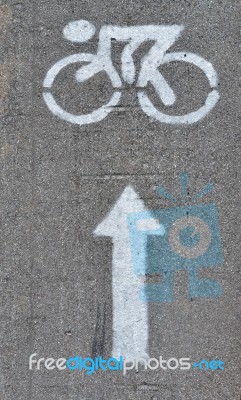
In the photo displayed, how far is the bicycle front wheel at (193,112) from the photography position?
269 cm

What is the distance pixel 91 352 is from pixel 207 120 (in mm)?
1445

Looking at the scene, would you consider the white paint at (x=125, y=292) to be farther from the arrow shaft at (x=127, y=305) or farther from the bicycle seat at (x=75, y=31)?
the bicycle seat at (x=75, y=31)

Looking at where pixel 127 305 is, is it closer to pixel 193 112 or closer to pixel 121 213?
pixel 121 213

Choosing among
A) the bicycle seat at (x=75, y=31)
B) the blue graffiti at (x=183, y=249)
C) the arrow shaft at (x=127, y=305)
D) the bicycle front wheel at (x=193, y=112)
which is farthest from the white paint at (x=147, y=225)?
the bicycle seat at (x=75, y=31)

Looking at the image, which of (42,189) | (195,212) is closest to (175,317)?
(195,212)

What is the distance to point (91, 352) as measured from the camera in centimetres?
269

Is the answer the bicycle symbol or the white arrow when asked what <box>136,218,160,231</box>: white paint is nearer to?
the white arrow

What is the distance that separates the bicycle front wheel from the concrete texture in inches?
1.4

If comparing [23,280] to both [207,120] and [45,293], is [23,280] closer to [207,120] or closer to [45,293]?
[45,293]

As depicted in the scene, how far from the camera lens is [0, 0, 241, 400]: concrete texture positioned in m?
2.68

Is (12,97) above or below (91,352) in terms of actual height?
above

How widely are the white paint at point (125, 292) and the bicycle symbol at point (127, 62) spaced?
18.4 inches

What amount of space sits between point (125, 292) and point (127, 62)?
129 cm

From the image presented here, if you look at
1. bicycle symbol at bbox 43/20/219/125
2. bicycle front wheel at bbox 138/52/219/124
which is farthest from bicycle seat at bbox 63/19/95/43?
bicycle front wheel at bbox 138/52/219/124
